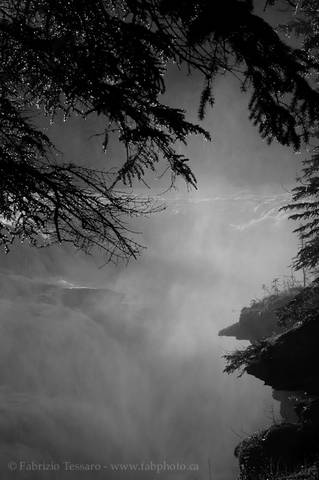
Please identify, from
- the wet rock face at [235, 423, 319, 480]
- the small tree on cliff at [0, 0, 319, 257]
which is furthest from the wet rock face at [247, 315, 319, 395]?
the small tree on cliff at [0, 0, 319, 257]

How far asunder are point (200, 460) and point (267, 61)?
71.3 m

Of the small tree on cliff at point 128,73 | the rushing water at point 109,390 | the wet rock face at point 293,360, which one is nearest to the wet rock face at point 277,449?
the wet rock face at point 293,360

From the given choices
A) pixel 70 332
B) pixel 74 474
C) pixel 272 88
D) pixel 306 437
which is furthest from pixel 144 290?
pixel 272 88

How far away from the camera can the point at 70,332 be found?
268ft

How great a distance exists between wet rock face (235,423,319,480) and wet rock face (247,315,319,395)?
1707 mm

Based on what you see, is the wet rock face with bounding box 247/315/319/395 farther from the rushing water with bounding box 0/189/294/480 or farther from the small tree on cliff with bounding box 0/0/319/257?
the rushing water with bounding box 0/189/294/480

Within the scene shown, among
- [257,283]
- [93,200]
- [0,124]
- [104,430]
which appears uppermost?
[257,283]

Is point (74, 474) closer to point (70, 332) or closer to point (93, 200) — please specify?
point (70, 332)

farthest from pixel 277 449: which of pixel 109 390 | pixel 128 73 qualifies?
pixel 109 390

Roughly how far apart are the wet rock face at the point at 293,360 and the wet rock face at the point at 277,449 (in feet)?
5.60

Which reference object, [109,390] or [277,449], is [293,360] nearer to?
[277,449]

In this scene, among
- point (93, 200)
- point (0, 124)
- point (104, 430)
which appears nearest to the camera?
point (0, 124)

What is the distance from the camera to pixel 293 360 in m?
12.3

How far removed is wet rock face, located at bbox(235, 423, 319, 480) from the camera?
1173 centimetres
